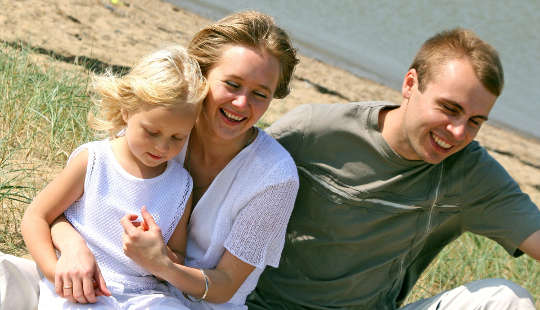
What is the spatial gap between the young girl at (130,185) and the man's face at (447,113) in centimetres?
87

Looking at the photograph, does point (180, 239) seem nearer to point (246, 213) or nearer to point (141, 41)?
point (246, 213)

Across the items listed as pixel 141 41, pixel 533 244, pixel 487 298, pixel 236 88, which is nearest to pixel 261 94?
pixel 236 88

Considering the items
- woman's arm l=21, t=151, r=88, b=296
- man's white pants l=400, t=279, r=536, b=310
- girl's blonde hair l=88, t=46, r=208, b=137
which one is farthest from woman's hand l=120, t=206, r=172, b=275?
man's white pants l=400, t=279, r=536, b=310

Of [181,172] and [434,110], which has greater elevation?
[434,110]

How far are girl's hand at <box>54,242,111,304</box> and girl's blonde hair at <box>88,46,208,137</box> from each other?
51 cm

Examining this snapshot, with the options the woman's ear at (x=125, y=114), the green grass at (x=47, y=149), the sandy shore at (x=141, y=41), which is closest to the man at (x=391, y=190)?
the woman's ear at (x=125, y=114)

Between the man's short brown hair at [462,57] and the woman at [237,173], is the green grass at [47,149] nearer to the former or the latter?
the woman at [237,173]

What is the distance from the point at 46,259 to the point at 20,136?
1743 millimetres

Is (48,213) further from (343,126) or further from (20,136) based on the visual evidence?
(20,136)

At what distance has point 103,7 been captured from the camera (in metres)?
7.07

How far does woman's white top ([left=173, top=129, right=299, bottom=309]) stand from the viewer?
2.46 meters

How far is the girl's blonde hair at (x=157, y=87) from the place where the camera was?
2.32 meters

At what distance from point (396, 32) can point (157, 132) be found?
28.6 ft

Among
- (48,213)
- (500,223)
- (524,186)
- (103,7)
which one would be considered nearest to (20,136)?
(48,213)
